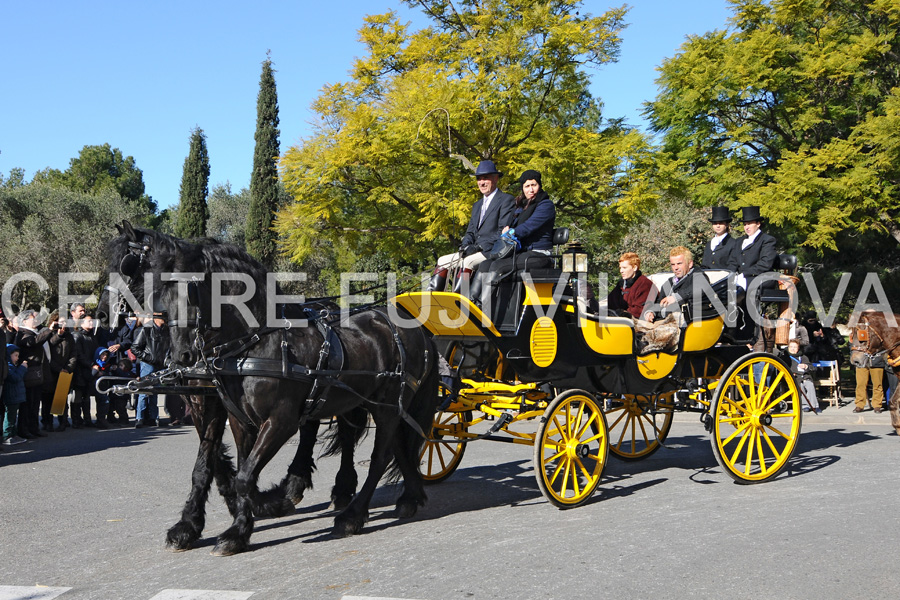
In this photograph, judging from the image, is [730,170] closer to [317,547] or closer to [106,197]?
[317,547]

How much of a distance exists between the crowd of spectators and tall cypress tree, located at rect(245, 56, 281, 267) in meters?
19.1

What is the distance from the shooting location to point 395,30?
19.3 m

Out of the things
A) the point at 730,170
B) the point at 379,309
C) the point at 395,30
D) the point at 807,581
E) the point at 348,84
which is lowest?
the point at 807,581

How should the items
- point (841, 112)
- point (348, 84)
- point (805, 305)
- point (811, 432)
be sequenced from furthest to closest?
1. point (805, 305)
2. point (348, 84)
3. point (841, 112)
4. point (811, 432)

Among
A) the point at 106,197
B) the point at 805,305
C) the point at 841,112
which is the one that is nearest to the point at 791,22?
the point at 841,112

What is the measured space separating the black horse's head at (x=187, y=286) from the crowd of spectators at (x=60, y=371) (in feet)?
17.4

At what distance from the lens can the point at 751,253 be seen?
848 cm

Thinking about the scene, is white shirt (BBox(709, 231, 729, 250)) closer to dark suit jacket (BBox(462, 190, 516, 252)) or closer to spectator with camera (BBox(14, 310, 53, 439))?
dark suit jacket (BBox(462, 190, 516, 252))

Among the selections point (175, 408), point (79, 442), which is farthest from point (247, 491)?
point (175, 408)

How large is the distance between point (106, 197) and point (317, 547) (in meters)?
35.8

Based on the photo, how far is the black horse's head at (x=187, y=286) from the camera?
5.26 m

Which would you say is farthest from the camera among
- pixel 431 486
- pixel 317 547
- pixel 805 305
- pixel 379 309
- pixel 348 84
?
pixel 805 305

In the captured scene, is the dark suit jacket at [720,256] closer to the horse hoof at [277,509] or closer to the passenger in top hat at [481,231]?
the passenger in top hat at [481,231]

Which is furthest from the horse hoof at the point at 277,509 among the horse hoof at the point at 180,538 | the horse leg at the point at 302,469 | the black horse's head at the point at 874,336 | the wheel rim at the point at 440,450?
the black horse's head at the point at 874,336
